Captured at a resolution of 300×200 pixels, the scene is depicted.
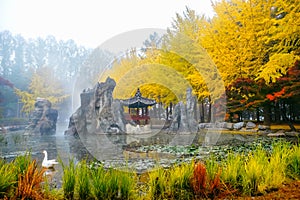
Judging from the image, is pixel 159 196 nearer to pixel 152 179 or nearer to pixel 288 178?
pixel 152 179

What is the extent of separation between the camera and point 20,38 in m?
24.7

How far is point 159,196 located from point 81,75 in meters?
22.6

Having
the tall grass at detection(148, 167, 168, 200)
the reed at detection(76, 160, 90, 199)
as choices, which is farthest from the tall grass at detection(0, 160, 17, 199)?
the tall grass at detection(148, 167, 168, 200)

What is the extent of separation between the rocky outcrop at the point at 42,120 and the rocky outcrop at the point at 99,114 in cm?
143

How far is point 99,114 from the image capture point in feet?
40.2

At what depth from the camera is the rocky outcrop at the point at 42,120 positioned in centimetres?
1279

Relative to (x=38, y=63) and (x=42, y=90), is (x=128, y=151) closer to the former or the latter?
(x=42, y=90)

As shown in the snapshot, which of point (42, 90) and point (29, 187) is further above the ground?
point (42, 90)

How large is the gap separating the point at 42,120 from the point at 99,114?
332 cm

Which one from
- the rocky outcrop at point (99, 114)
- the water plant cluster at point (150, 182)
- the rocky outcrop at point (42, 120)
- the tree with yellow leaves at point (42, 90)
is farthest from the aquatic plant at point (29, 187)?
the tree with yellow leaves at point (42, 90)

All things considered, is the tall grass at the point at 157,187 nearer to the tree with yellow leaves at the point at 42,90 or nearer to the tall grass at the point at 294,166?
the tall grass at the point at 294,166

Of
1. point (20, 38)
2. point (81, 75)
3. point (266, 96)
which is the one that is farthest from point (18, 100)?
point (266, 96)

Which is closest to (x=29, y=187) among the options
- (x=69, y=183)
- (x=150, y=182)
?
(x=69, y=183)

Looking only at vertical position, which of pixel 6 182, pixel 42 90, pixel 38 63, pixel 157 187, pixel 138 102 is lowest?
pixel 157 187
